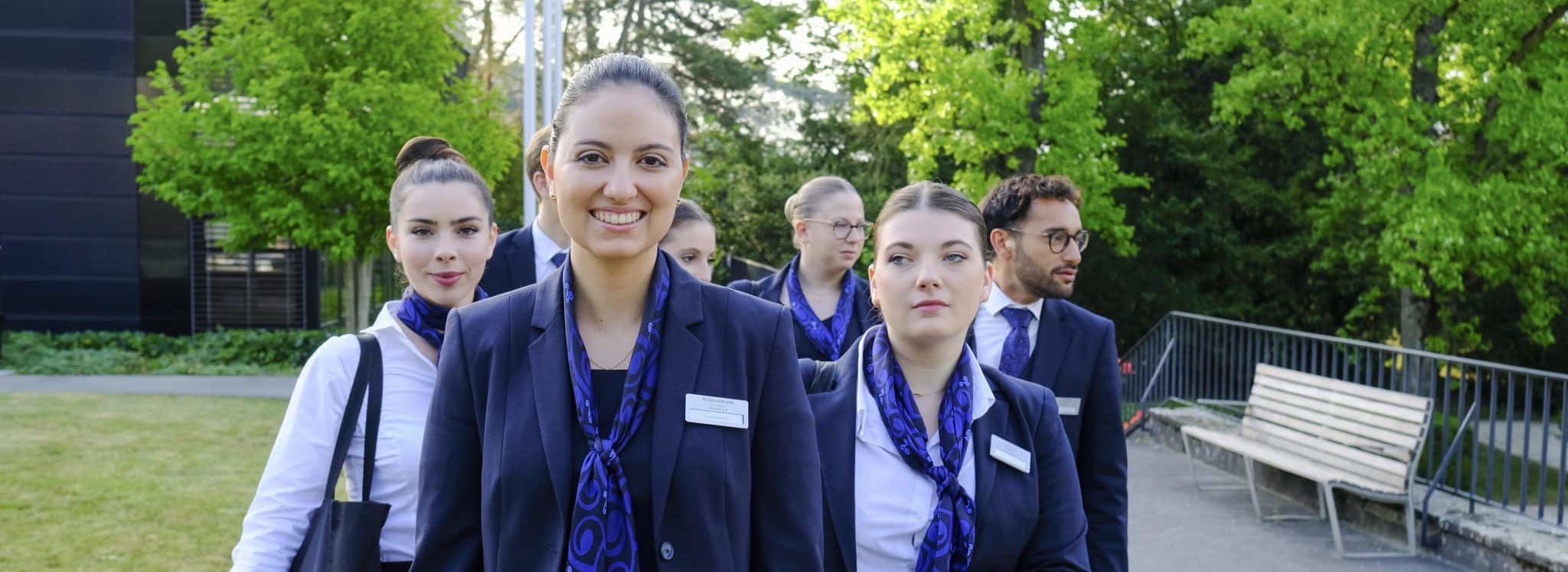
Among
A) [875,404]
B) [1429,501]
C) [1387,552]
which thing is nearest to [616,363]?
[875,404]

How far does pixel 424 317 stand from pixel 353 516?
1.71 ft

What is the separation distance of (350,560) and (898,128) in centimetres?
2720

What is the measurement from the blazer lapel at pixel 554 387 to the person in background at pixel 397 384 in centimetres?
61

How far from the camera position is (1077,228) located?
14.6 feet

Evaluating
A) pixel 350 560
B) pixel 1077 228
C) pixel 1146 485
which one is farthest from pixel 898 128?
pixel 350 560

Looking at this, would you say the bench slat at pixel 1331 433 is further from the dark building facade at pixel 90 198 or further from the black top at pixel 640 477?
the dark building facade at pixel 90 198

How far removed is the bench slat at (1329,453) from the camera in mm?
8812

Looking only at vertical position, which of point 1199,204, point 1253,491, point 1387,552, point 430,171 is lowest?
point 1387,552

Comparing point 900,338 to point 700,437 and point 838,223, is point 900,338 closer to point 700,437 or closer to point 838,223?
point 700,437

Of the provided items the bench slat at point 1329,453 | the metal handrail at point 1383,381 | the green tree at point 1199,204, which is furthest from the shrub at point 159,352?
the green tree at point 1199,204

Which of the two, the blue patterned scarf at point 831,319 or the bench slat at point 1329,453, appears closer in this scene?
the blue patterned scarf at point 831,319

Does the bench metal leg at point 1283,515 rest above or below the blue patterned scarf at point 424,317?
below

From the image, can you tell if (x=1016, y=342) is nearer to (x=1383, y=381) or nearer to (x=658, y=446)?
(x=658, y=446)

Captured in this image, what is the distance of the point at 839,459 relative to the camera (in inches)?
112
